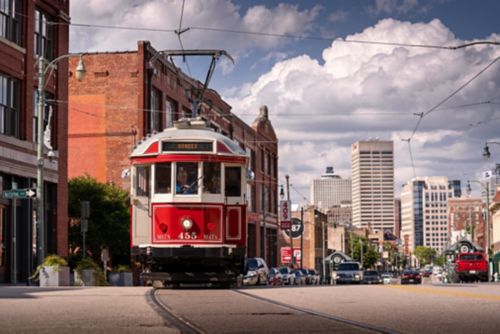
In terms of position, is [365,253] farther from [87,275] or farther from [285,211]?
[87,275]

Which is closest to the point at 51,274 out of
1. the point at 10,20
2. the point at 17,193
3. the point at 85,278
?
the point at 85,278

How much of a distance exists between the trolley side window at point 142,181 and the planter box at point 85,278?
846 centimetres

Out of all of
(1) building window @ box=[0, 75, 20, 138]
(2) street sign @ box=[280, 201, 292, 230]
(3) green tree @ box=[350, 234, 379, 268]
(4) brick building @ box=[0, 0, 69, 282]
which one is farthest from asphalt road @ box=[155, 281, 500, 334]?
(3) green tree @ box=[350, 234, 379, 268]

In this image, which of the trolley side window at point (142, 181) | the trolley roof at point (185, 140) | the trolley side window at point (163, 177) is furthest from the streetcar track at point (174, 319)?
the trolley roof at point (185, 140)

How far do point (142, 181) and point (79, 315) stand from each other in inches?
399

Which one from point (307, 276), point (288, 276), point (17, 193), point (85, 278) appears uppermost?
point (17, 193)

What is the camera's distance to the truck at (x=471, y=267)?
55719 millimetres

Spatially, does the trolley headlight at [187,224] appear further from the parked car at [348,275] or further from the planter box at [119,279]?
the parked car at [348,275]

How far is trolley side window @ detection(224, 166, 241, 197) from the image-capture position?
23812 millimetres

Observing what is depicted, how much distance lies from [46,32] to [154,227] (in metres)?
17.4

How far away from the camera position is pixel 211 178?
2350 centimetres

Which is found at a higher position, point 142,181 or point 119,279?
point 142,181

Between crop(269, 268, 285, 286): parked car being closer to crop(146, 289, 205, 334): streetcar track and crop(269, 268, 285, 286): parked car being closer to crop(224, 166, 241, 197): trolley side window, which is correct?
crop(224, 166, 241, 197): trolley side window

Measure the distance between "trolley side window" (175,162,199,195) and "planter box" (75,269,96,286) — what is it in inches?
366
